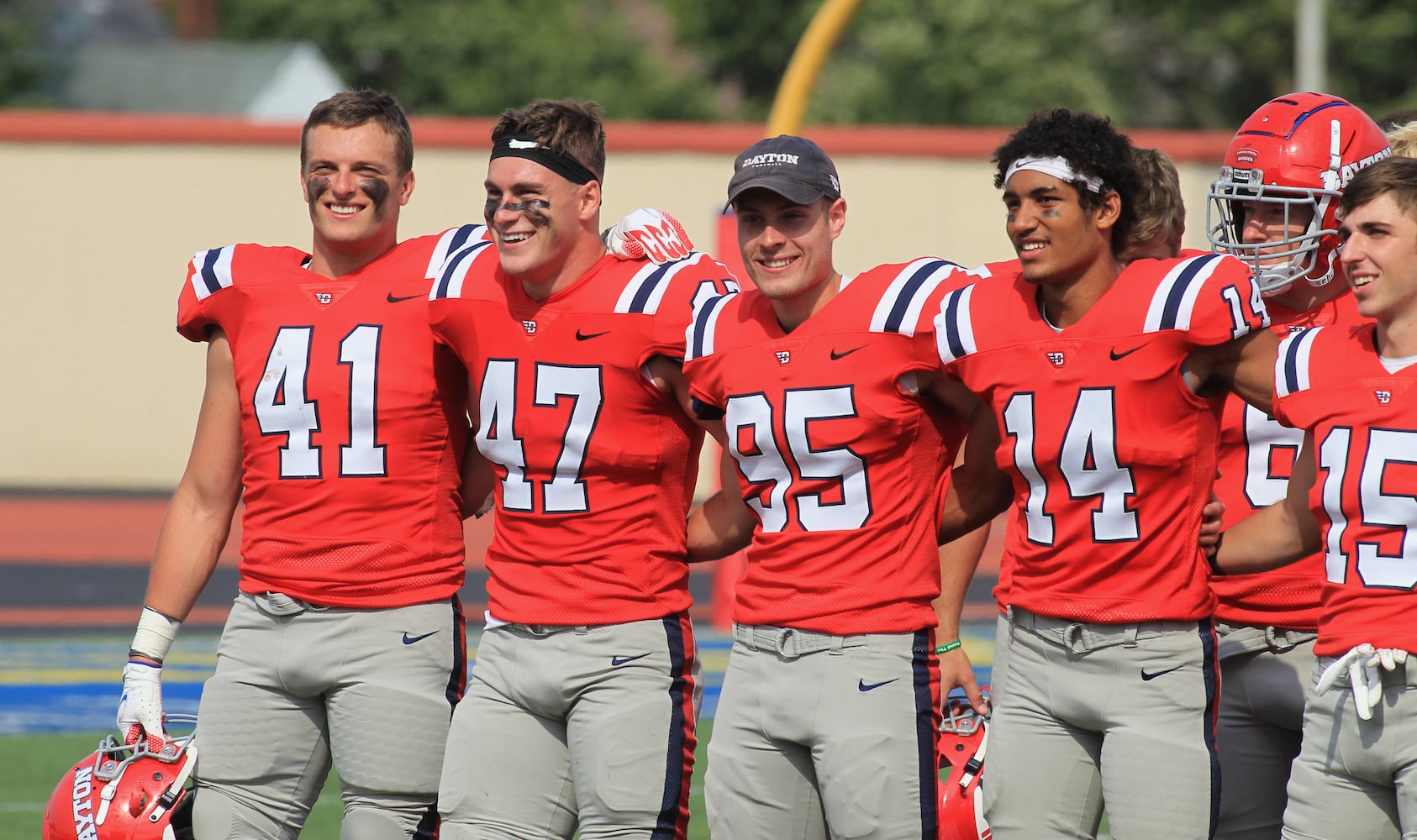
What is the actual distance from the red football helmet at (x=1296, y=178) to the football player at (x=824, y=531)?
28.5 inches

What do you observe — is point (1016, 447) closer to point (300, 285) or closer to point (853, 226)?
point (300, 285)

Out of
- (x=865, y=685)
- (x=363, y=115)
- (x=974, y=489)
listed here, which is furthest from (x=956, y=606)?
(x=363, y=115)

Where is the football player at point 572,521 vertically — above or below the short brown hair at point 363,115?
below

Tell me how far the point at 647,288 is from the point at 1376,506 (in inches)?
58.3

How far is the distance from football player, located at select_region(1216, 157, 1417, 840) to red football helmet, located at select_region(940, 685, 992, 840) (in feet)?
2.49

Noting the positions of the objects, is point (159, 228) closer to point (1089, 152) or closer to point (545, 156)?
point (545, 156)

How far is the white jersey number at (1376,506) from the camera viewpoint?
121 inches

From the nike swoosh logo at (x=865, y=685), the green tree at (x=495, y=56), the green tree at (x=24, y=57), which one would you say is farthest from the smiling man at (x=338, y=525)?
the green tree at (x=24, y=57)

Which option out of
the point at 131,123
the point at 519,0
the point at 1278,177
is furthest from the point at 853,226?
the point at 519,0

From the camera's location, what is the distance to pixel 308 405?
3758mm

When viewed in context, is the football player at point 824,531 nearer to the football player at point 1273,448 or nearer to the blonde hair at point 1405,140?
the football player at point 1273,448

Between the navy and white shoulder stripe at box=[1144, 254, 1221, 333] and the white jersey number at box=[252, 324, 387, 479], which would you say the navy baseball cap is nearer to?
the navy and white shoulder stripe at box=[1144, 254, 1221, 333]

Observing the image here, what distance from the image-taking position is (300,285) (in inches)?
152

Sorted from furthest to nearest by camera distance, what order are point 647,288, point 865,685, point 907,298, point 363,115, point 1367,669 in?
point 363,115, point 647,288, point 907,298, point 865,685, point 1367,669
